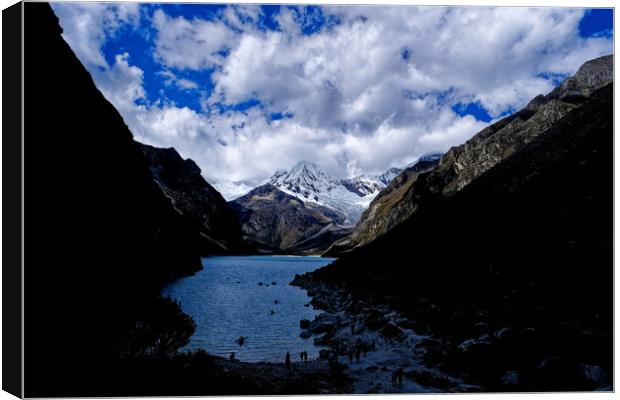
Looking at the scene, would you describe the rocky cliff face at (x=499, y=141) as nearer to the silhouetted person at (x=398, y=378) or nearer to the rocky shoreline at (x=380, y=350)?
the rocky shoreline at (x=380, y=350)

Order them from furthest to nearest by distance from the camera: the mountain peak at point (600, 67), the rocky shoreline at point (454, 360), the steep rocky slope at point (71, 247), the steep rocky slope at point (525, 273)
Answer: the mountain peak at point (600, 67) < the steep rocky slope at point (525, 273) < the rocky shoreline at point (454, 360) < the steep rocky slope at point (71, 247)

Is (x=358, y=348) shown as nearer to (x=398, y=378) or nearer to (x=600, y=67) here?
(x=398, y=378)

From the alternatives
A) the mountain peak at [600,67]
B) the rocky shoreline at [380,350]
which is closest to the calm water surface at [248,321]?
the rocky shoreline at [380,350]

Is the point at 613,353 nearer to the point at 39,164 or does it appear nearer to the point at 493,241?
the point at 493,241

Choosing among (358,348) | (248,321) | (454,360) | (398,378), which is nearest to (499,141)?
(248,321)

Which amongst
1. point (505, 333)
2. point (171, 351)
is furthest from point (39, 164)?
point (505, 333)

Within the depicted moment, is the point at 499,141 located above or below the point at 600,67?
above

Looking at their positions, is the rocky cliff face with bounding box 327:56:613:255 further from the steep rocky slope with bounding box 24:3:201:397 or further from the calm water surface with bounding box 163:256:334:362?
the steep rocky slope with bounding box 24:3:201:397
